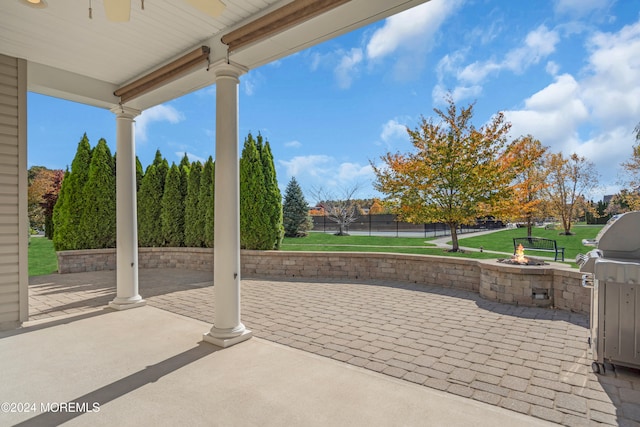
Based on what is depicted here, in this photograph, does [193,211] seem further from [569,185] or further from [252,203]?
[569,185]

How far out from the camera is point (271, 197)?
8680mm

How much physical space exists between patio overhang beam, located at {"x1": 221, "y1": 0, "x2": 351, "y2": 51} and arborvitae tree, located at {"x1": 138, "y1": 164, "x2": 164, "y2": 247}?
26.1 ft

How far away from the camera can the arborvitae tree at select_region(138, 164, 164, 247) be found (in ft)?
32.7

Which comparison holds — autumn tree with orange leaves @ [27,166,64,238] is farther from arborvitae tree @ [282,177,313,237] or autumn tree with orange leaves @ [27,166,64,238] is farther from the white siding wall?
the white siding wall

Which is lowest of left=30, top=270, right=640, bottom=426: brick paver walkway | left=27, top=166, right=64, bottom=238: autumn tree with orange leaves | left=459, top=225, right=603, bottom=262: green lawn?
left=30, top=270, right=640, bottom=426: brick paver walkway

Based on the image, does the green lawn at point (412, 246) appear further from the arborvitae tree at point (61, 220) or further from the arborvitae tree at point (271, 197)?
the arborvitae tree at point (61, 220)

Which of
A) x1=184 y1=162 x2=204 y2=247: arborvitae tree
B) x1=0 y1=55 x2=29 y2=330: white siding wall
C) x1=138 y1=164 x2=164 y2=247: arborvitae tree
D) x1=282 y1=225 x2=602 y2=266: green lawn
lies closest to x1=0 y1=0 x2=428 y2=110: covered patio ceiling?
x1=0 y1=55 x2=29 y2=330: white siding wall

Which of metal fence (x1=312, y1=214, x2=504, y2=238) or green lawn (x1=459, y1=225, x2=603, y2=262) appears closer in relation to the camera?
green lawn (x1=459, y1=225, x2=603, y2=262)

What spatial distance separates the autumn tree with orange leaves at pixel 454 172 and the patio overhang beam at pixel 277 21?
7.03 metres

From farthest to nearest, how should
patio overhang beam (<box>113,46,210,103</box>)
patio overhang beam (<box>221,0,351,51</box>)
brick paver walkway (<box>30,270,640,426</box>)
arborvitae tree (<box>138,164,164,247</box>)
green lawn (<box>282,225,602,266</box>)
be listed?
1. arborvitae tree (<box>138,164,164,247</box>)
2. green lawn (<box>282,225,602,266</box>)
3. patio overhang beam (<box>113,46,210,103</box>)
4. patio overhang beam (<box>221,0,351,51</box>)
5. brick paver walkway (<box>30,270,640,426</box>)

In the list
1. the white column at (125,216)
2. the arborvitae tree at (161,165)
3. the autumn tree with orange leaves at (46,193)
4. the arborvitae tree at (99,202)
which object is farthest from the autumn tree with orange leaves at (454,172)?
the autumn tree with orange leaves at (46,193)

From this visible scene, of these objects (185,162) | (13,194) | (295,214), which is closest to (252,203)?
(185,162)

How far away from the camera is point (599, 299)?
9.35 feet

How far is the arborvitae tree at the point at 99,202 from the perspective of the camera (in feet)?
29.7
